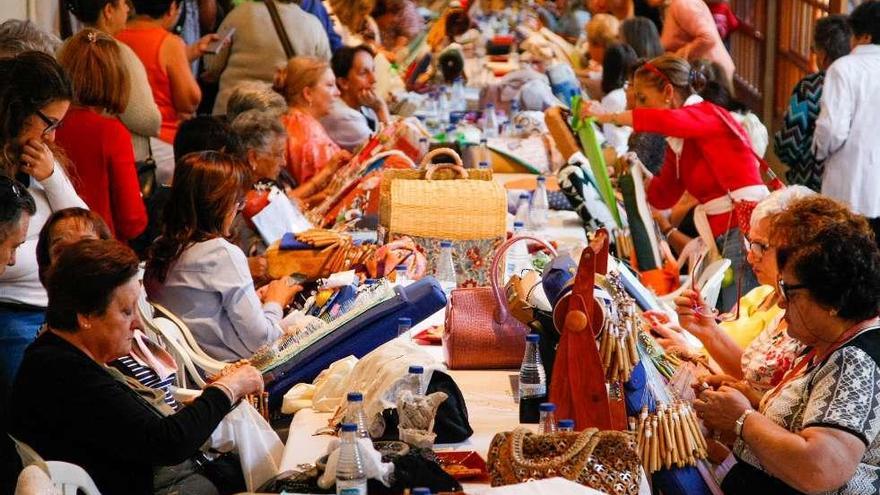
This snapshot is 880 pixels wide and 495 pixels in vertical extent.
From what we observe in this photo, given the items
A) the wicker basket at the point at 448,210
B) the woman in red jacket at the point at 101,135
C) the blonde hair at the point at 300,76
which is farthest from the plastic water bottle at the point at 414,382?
the blonde hair at the point at 300,76

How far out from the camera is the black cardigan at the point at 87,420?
2.93m

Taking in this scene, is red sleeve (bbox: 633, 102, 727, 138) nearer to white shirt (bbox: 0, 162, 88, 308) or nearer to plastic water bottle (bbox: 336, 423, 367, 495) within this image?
white shirt (bbox: 0, 162, 88, 308)

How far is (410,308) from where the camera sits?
12.5 feet

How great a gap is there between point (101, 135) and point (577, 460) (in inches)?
103

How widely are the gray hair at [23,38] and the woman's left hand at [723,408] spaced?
2500 millimetres

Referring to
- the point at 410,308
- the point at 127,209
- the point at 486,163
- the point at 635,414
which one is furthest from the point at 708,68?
the point at 635,414

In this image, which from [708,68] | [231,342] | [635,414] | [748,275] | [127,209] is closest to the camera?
[635,414]

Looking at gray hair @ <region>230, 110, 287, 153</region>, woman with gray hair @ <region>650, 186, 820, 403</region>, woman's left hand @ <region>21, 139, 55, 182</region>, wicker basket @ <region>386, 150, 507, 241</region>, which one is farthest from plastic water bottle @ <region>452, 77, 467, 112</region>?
woman's left hand @ <region>21, 139, 55, 182</region>

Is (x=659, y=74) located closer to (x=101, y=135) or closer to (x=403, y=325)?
(x=101, y=135)

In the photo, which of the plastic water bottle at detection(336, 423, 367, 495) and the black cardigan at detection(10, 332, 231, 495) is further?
the black cardigan at detection(10, 332, 231, 495)

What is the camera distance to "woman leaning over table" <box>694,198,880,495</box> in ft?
9.69

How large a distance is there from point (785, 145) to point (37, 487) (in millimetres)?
5527

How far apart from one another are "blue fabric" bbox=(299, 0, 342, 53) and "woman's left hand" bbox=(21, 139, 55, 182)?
475 centimetres

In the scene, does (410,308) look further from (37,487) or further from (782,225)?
(37,487)
